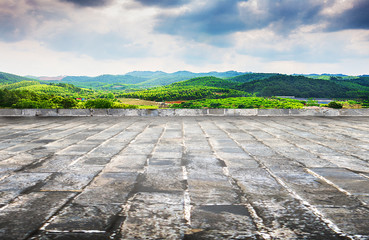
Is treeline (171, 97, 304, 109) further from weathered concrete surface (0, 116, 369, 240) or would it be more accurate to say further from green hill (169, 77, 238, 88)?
green hill (169, 77, 238, 88)

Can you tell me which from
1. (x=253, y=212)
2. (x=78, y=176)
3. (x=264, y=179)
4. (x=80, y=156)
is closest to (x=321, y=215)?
(x=253, y=212)

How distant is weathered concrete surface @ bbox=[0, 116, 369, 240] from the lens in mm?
2029

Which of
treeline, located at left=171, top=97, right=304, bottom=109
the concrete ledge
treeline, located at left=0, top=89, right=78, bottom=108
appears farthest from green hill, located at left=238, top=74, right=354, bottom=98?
the concrete ledge

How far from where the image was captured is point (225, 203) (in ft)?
8.28

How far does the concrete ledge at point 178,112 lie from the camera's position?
12.9 metres

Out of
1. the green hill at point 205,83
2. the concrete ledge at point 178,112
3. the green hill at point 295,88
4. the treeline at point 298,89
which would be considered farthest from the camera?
the green hill at point 205,83

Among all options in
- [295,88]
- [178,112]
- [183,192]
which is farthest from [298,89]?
→ [183,192]

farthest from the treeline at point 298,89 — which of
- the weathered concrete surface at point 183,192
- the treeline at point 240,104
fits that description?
the weathered concrete surface at point 183,192

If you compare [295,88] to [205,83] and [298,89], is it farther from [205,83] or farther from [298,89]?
[205,83]

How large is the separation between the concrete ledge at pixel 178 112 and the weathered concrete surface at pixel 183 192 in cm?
798

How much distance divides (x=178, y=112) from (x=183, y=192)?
10689 mm

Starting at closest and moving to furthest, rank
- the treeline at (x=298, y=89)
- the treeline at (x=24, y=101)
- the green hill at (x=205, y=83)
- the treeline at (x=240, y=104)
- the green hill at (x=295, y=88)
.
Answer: the treeline at (x=240, y=104) < the treeline at (x=24, y=101) < the treeline at (x=298, y=89) < the green hill at (x=295, y=88) < the green hill at (x=205, y=83)

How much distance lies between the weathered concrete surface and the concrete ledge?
798 cm

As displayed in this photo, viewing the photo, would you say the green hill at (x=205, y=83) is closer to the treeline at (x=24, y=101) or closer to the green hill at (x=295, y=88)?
the green hill at (x=295, y=88)
